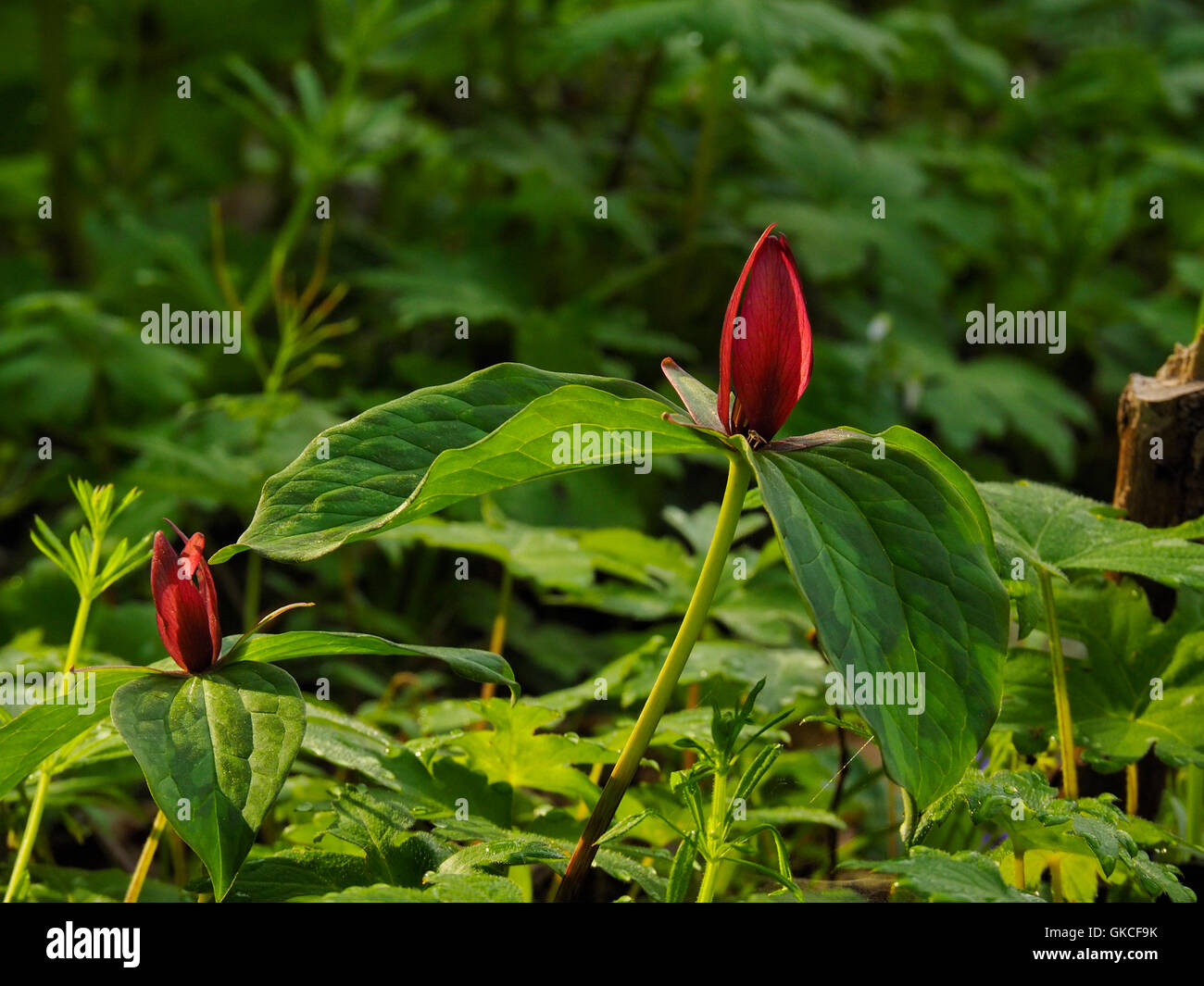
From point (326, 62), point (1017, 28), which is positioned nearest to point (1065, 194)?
point (1017, 28)

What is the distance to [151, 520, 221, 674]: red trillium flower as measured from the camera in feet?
2.75

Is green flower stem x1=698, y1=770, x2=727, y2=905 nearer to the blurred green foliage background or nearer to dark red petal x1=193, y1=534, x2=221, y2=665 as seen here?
dark red petal x1=193, y1=534, x2=221, y2=665

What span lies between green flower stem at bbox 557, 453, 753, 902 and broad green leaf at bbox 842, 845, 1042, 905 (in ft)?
0.59

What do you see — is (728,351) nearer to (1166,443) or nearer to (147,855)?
(1166,443)

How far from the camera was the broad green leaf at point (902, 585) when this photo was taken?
0.68 metres

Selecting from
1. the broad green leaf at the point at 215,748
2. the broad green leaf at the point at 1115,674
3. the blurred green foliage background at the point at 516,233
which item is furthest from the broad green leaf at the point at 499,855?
the blurred green foliage background at the point at 516,233

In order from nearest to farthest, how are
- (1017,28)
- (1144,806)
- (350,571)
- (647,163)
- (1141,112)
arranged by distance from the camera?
1. (1144,806)
2. (350,571)
3. (647,163)
4. (1141,112)
5. (1017,28)

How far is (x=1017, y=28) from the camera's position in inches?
182

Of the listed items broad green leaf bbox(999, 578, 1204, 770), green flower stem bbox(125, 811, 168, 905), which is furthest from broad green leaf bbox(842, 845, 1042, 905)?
green flower stem bbox(125, 811, 168, 905)

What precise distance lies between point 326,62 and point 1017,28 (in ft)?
9.52

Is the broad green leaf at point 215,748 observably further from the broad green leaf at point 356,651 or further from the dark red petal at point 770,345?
the dark red petal at point 770,345

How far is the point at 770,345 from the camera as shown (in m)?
0.80

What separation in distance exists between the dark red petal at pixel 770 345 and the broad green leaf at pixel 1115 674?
431mm

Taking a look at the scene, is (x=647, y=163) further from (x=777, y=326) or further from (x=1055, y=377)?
(x=777, y=326)
